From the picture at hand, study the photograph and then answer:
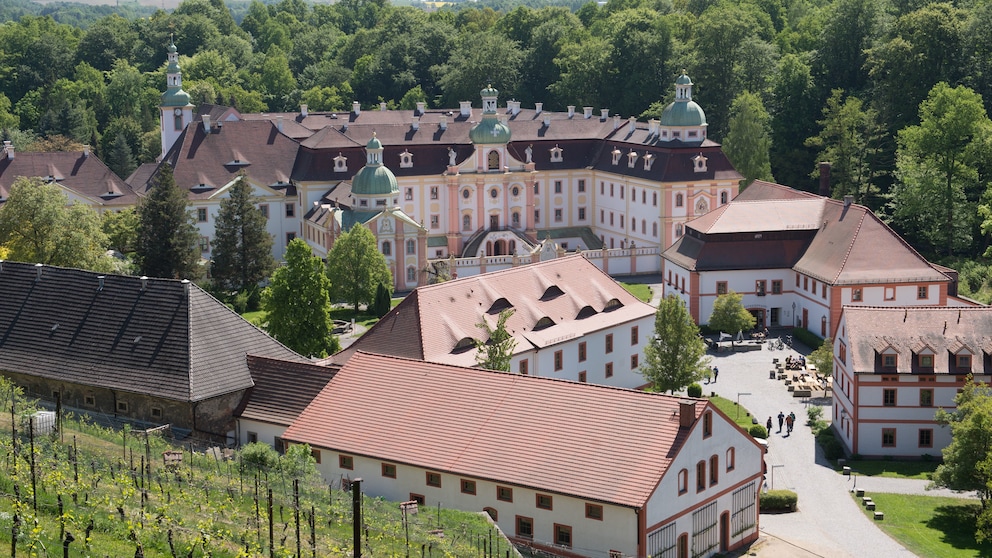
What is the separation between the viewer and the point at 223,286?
301 feet

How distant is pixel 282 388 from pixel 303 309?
1516cm

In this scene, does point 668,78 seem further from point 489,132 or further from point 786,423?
point 786,423

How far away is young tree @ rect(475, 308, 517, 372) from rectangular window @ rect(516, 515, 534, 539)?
1313cm

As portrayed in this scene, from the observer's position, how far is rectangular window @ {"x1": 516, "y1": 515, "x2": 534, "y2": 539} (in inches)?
1859

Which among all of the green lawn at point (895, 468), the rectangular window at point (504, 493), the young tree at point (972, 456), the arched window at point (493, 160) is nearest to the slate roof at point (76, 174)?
the arched window at point (493, 160)

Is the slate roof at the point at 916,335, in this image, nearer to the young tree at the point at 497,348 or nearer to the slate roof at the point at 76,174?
the young tree at the point at 497,348

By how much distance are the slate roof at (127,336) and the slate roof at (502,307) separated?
5720 mm

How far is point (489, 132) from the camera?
4205 inches

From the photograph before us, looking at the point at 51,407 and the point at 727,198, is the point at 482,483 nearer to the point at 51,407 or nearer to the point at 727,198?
the point at 51,407

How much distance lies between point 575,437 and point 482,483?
10.6 ft

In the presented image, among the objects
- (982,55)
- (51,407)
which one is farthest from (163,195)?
(982,55)

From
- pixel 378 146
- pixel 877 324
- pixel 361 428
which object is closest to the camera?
pixel 361 428

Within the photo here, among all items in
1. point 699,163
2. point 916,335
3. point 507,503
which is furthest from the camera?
point 699,163

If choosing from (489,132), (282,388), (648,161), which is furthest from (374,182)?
(282,388)
